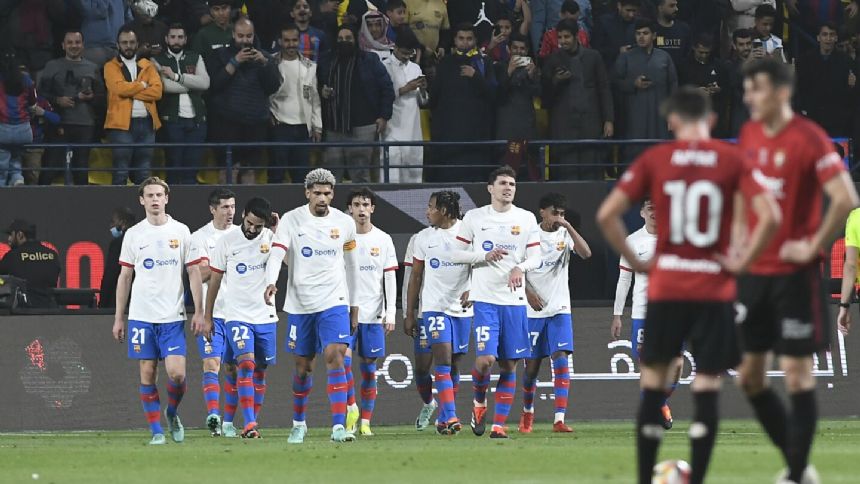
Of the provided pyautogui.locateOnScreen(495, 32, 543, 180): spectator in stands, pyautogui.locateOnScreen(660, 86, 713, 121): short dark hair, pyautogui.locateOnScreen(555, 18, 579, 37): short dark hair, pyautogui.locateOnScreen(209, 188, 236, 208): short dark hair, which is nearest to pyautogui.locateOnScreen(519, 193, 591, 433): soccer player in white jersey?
pyautogui.locateOnScreen(209, 188, 236, 208): short dark hair

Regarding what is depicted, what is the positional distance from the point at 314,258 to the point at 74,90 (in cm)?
693

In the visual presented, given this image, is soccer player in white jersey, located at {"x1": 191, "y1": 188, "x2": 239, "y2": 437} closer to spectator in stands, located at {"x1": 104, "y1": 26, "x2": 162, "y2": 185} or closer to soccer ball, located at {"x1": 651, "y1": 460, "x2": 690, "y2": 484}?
spectator in stands, located at {"x1": 104, "y1": 26, "x2": 162, "y2": 185}

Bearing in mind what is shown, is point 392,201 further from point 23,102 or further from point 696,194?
point 696,194

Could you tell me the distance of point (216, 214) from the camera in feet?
58.9

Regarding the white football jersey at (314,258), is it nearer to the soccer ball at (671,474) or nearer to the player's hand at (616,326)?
the player's hand at (616,326)

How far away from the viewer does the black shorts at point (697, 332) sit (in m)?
9.16

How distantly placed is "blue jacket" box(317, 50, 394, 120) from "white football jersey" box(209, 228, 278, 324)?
5.18 meters

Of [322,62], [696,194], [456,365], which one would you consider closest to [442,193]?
[456,365]

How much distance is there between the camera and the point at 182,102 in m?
22.0

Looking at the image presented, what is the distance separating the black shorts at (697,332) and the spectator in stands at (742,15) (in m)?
15.5

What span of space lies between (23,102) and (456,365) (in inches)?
273

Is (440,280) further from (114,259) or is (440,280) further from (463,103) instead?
(463,103)

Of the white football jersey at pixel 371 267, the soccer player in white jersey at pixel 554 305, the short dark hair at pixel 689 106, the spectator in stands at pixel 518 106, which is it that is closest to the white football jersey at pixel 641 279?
the soccer player in white jersey at pixel 554 305

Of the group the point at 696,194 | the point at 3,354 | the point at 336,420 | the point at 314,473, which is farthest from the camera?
the point at 3,354
